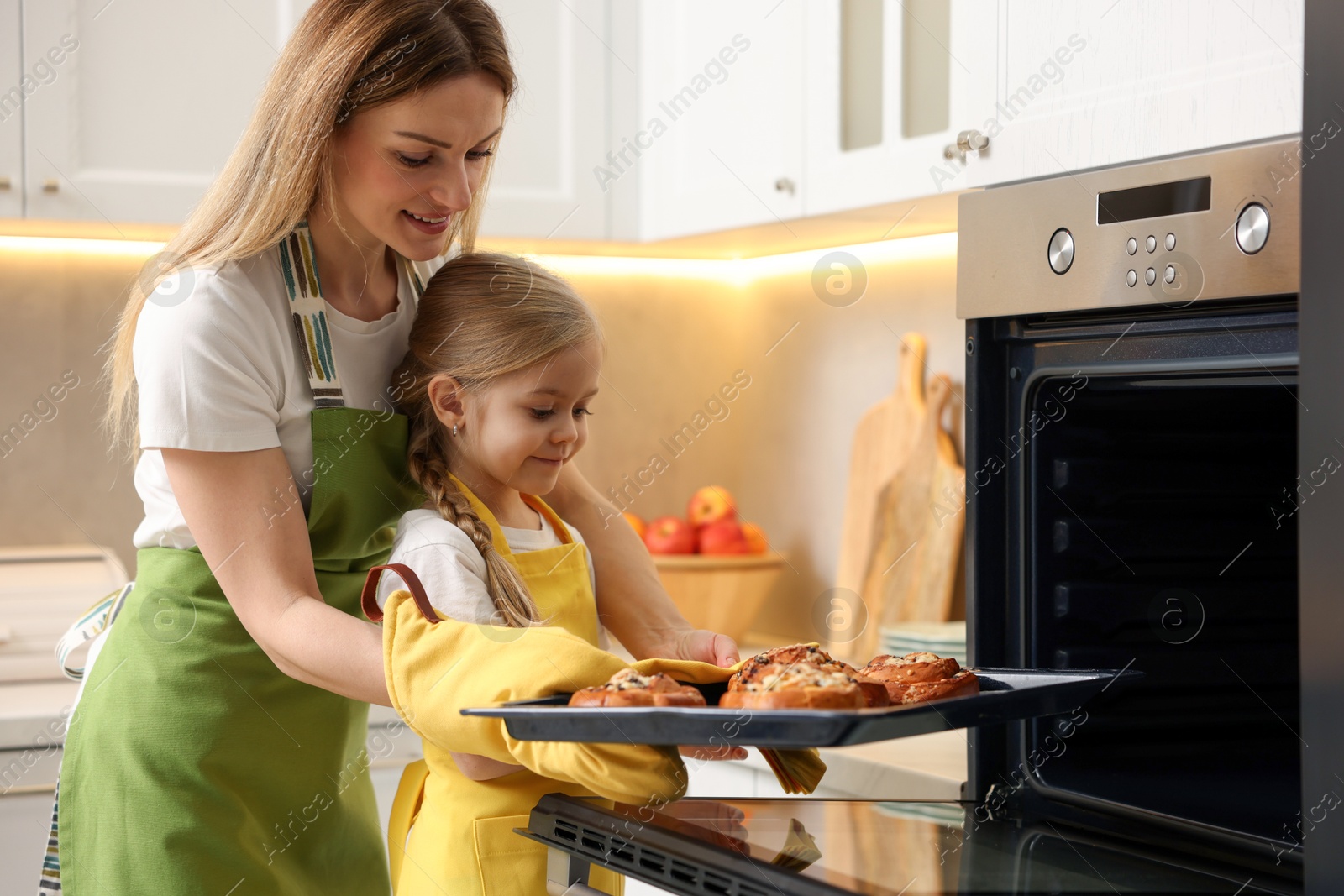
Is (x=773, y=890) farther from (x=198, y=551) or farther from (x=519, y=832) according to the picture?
(x=198, y=551)

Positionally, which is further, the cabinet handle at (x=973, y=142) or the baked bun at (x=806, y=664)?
the cabinet handle at (x=973, y=142)

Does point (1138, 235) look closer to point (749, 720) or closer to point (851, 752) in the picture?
point (749, 720)

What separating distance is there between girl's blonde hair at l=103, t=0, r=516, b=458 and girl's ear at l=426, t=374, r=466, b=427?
0.11 meters

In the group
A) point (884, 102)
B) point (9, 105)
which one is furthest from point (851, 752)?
point (9, 105)

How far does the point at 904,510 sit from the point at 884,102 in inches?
25.2

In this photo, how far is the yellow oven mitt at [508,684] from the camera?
0.71m

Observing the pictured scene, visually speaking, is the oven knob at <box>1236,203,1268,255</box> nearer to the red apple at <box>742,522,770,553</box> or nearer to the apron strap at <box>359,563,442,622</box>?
the apron strap at <box>359,563,442,622</box>

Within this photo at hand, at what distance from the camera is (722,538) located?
2.19 m

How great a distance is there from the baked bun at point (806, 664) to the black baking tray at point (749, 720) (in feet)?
0.18

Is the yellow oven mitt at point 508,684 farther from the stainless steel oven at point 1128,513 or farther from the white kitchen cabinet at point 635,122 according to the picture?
the white kitchen cabinet at point 635,122

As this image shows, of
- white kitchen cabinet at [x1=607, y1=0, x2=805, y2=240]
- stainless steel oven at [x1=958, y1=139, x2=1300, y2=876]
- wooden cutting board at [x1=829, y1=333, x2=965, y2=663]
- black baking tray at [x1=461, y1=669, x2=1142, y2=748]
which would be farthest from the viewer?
wooden cutting board at [x1=829, y1=333, x2=965, y2=663]

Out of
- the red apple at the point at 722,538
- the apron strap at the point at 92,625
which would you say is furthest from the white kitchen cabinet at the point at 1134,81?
the red apple at the point at 722,538

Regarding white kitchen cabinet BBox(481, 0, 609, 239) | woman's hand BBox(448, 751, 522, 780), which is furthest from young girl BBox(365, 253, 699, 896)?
white kitchen cabinet BBox(481, 0, 609, 239)

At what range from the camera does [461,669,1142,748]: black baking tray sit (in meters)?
0.61
